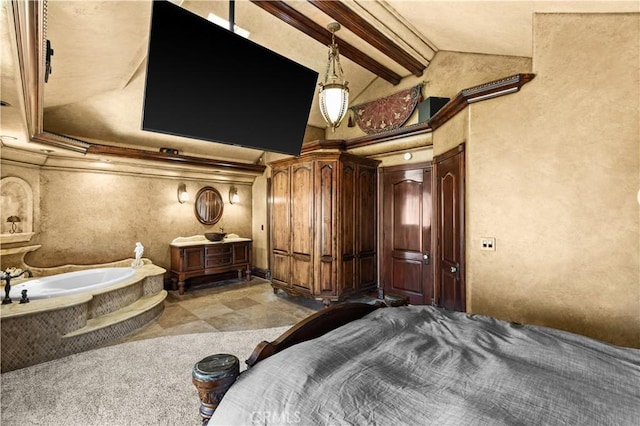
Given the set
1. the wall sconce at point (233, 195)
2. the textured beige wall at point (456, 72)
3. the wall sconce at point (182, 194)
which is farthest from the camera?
the wall sconce at point (233, 195)

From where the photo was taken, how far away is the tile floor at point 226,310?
3.84 m

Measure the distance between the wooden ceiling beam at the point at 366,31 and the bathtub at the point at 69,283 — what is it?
13.4 feet

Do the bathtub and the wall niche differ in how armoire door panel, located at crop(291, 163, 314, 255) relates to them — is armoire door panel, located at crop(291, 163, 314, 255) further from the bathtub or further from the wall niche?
the wall niche

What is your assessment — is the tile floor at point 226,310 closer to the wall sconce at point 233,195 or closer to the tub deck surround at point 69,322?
the tub deck surround at point 69,322

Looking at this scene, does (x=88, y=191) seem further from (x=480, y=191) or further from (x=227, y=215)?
(x=480, y=191)

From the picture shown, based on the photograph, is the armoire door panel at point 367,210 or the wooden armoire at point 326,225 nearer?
the wooden armoire at point 326,225

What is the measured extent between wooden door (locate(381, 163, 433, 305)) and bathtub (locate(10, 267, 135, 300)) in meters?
3.94

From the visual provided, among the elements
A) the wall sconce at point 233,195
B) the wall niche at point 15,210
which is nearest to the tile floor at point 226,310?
the wall sconce at point 233,195

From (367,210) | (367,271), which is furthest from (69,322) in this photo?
(367,210)

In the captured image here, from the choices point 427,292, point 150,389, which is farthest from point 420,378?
point 427,292

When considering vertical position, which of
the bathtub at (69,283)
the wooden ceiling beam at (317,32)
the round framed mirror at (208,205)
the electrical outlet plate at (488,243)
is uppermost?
the wooden ceiling beam at (317,32)

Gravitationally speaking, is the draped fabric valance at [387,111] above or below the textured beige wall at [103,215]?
above

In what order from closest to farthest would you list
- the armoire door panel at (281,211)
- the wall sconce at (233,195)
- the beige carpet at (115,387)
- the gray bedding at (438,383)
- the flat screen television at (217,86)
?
the gray bedding at (438,383) → the flat screen television at (217,86) → the beige carpet at (115,387) → the armoire door panel at (281,211) → the wall sconce at (233,195)

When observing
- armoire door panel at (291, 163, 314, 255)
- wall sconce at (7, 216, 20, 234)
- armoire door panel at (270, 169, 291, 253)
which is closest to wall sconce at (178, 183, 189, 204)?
armoire door panel at (270, 169, 291, 253)
